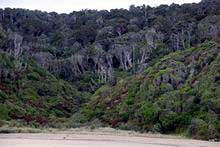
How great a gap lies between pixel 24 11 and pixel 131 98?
9138 centimetres

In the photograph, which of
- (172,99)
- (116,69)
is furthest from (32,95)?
(172,99)

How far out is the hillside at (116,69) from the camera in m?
58.8

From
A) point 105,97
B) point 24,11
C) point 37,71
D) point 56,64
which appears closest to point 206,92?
point 105,97

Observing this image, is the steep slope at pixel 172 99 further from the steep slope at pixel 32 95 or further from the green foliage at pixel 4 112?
the green foliage at pixel 4 112

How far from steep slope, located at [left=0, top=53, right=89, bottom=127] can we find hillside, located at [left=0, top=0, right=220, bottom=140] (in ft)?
0.57

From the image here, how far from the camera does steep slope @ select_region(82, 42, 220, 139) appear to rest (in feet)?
178

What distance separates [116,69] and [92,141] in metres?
55.7

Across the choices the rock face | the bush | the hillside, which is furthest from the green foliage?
the bush

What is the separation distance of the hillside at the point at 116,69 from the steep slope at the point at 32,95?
173 millimetres

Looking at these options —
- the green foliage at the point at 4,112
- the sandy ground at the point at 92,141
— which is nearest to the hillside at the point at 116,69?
the green foliage at the point at 4,112

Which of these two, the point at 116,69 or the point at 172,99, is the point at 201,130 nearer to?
the point at 172,99

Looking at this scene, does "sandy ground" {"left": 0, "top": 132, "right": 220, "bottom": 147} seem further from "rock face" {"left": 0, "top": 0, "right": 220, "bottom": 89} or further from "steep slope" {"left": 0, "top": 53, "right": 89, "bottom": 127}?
"rock face" {"left": 0, "top": 0, "right": 220, "bottom": 89}

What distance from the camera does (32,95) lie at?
271 ft

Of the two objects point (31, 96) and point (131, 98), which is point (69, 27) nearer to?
point (31, 96)
